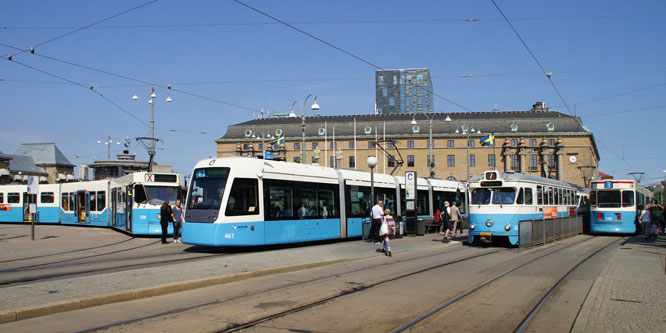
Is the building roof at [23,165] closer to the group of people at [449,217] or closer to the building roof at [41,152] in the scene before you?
the building roof at [41,152]

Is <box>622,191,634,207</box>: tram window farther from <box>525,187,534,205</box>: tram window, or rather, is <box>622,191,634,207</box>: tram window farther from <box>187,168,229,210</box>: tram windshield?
<box>187,168,229,210</box>: tram windshield

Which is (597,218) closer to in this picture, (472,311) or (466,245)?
(466,245)

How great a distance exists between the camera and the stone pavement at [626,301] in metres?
7.61

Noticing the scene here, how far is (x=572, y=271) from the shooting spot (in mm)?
14258

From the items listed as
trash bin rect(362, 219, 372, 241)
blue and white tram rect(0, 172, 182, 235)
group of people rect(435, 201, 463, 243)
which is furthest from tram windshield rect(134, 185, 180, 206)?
group of people rect(435, 201, 463, 243)

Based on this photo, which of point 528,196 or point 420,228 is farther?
point 420,228

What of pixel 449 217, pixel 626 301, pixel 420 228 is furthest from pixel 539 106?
pixel 626 301

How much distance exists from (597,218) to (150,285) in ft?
93.9

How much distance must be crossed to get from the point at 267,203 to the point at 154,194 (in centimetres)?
929

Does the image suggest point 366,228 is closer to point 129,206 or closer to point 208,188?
point 208,188

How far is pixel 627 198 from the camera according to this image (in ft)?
102

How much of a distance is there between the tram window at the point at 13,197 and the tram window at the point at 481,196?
115ft

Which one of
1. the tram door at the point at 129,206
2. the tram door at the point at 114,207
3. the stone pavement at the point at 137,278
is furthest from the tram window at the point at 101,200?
the stone pavement at the point at 137,278

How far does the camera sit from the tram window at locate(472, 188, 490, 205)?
21.5 metres
